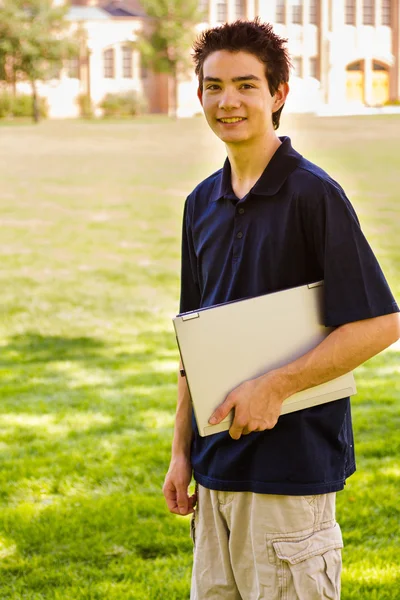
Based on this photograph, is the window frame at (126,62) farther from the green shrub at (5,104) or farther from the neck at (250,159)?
the neck at (250,159)

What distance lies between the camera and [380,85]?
2872 cm

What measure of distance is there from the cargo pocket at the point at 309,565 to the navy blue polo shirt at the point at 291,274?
0.11 m

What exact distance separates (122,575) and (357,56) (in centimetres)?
1969

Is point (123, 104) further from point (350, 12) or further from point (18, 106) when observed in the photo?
point (350, 12)

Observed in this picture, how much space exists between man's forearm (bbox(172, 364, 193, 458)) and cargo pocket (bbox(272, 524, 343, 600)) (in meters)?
0.35

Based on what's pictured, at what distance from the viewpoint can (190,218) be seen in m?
2.09

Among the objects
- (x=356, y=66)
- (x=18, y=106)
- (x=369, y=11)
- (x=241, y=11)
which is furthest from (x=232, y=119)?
(x=18, y=106)

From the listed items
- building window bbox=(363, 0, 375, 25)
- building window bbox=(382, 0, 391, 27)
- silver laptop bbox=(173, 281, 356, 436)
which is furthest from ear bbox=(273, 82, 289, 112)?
building window bbox=(382, 0, 391, 27)

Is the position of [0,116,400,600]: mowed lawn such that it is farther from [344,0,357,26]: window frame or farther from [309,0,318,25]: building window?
[344,0,357,26]: window frame

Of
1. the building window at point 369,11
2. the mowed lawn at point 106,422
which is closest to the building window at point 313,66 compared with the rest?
the mowed lawn at point 106,422

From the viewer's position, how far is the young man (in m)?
1.75

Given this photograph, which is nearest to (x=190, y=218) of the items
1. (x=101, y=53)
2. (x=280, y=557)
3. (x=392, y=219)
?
(x=280, y=557)

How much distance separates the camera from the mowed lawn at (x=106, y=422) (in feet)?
11.1

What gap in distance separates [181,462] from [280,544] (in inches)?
13.7
